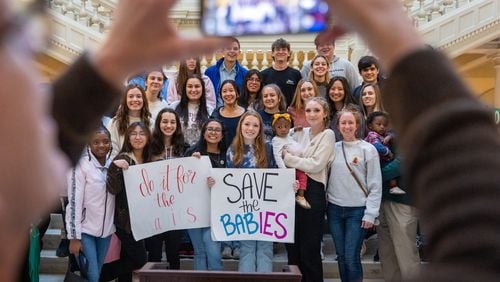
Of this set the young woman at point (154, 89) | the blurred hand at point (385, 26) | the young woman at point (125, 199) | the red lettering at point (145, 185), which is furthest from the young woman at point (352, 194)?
the blurred hand at point (385, 26)

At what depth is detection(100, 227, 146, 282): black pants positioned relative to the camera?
4.93m

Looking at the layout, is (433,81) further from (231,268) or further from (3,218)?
(231,268)

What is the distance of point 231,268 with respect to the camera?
5426mm

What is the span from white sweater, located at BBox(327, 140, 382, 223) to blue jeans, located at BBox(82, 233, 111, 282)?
1.77 m

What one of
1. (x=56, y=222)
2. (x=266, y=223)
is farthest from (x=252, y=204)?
(x=56, y=222)

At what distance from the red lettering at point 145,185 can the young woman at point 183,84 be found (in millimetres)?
1215

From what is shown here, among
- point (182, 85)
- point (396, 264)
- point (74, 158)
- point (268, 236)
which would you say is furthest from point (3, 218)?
point (182, 85)

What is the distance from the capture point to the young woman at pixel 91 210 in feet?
15.4

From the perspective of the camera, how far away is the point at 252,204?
5016 millimetres

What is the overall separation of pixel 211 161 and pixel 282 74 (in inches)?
61.5

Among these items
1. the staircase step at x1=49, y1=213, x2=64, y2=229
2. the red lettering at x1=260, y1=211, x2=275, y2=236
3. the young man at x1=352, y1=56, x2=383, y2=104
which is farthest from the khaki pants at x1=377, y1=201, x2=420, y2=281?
the staircase step at x1=49, y1=213, x2=64, y2=229

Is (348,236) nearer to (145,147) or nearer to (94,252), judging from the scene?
(145,147)

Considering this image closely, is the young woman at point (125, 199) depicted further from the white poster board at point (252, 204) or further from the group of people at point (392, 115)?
the group of people at point (392, 115)

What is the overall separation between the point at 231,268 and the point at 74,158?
15.7 feet
